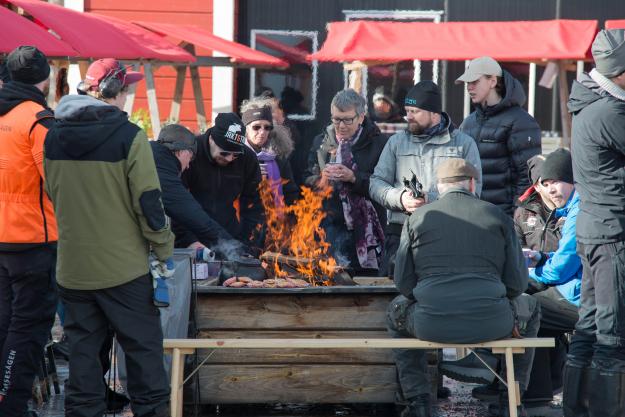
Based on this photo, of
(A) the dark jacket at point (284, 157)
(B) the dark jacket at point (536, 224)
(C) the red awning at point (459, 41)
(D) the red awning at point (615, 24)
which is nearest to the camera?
(B) the dark jacket at point (536, 224)

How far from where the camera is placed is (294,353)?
668 cm

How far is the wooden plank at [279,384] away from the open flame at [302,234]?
59cm

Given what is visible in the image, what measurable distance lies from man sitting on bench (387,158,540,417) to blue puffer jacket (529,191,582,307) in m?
0.51

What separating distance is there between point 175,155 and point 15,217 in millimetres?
1200

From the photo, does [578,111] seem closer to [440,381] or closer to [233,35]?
[440,381]

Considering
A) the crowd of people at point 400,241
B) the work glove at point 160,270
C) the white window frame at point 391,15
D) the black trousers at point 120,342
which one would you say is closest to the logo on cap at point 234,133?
the crowd of people at point 400,241

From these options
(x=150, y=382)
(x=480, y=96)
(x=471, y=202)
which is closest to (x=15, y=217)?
(x=150, y=382)

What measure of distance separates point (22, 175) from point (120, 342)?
3.61ft

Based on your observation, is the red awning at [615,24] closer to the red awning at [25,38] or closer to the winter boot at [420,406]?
the red awning at [25,38]

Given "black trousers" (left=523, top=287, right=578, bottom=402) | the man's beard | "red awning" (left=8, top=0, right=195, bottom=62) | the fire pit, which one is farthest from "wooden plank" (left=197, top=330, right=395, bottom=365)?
"red awning" (left=8, top=0, right=195, bottom=62)

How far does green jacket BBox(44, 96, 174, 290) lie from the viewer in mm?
5520

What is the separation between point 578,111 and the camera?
6180 millimetres

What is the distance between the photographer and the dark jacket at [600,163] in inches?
231

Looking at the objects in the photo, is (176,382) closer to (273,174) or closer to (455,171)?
(455,171)
